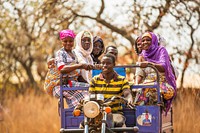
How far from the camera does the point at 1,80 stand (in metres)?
18.8

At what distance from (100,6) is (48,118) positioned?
2.67 meters

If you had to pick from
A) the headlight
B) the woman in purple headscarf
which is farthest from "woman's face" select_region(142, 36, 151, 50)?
the headlight

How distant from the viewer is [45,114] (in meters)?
13.3

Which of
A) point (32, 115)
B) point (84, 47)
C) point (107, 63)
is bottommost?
point (32, 115)

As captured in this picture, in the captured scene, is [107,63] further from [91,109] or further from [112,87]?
[91,109]

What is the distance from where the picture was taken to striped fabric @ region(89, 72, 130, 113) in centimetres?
719

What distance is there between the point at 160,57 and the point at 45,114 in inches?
228

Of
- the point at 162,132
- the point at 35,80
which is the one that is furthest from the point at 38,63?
the point at 162,132

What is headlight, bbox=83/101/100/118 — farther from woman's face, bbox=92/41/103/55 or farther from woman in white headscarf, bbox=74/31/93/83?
woman's face, bbox=92/41/103/55

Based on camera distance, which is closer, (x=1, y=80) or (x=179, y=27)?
(x=179, y=27)

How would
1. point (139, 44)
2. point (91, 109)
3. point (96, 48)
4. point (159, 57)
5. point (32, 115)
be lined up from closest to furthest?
point (91, 109)
point (159, 57)
point (139, 44)
point (96, 48)
point (32, 115)

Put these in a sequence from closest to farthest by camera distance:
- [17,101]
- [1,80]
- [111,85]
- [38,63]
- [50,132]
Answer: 1. [111,85]
2. [50,132]
3. [17,101]
4. [1,80]
5. [38,63]

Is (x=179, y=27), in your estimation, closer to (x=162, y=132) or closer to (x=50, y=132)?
(x=50, y=132)

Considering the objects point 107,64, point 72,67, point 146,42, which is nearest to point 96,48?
point 146,42
